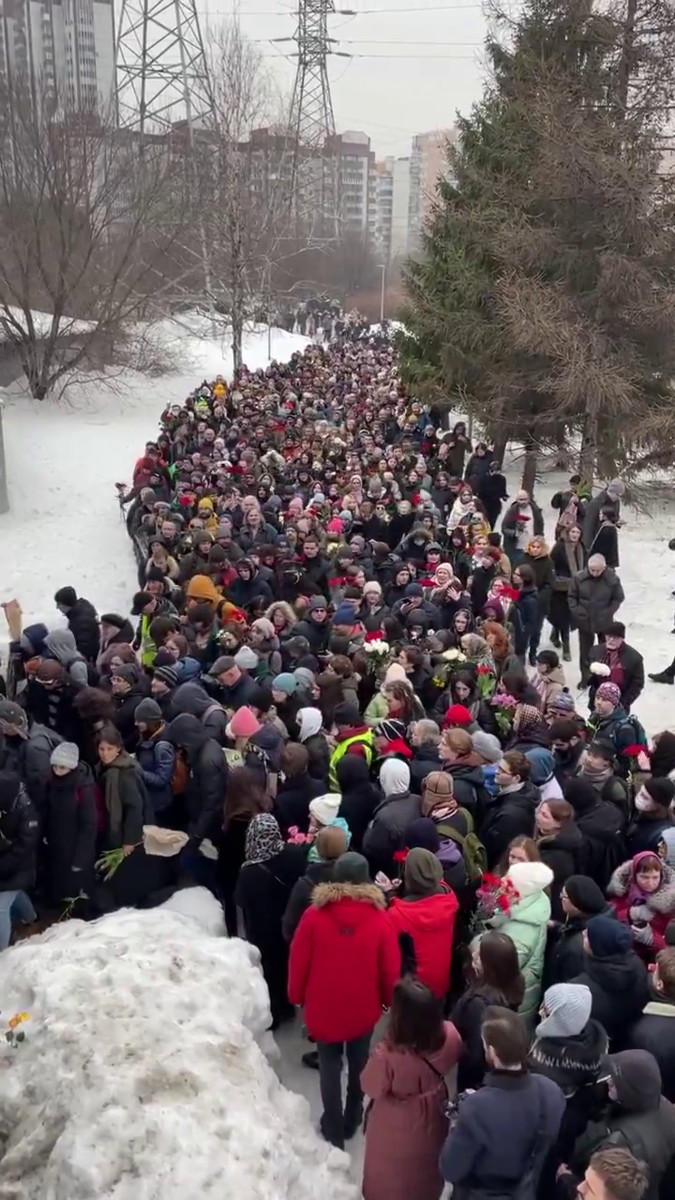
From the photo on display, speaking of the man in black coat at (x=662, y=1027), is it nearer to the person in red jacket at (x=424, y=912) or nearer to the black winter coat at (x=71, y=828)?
the person in red jacket at (x=424, y=912)

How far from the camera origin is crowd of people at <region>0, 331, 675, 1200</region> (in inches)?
133

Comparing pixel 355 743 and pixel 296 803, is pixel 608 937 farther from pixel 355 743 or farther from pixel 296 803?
pixel 355 743

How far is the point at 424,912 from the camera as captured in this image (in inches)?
159

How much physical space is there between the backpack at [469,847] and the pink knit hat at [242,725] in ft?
4.57

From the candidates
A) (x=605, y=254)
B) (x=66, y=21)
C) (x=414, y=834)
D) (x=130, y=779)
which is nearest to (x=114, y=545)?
(x=605, y=254)

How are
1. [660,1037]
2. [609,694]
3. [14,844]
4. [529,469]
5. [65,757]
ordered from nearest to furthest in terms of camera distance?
[660,1037] < [14,844] < [65,757] < [609,694] < [529,469]

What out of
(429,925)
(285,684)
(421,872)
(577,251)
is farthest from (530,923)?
(577,251)

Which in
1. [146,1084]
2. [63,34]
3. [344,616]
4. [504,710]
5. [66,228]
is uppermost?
[63,34]

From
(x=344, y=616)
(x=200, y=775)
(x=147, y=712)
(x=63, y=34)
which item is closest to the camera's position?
(x=200, y=775)

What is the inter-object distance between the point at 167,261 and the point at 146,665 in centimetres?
2684

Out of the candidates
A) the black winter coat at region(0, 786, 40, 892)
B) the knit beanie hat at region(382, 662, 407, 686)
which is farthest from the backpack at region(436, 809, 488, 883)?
the black winter coat at region(0, 786, 40, 892)

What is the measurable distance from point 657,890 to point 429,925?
115 cm

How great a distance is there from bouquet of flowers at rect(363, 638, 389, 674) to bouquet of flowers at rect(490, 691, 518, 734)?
0.98 metres

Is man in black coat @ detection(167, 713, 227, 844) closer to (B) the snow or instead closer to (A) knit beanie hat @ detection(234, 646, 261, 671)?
(A) knit beanie hat @ detection(234, 646, 261, 671)
